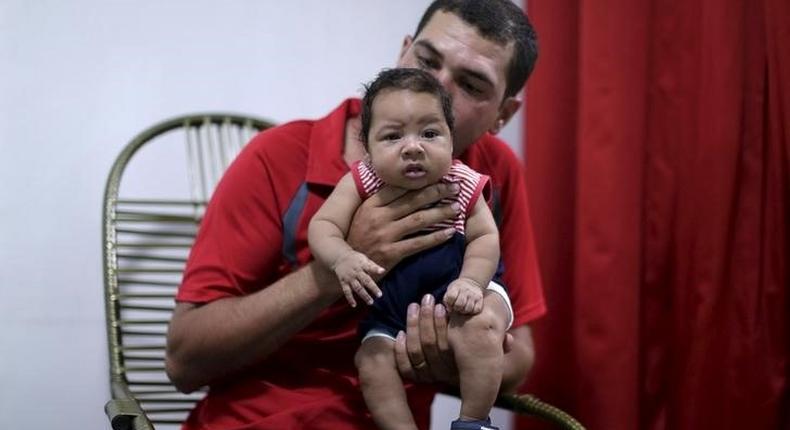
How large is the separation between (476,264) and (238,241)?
14.3 inches

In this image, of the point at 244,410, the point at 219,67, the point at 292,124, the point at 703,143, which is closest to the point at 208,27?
the point at 219,67

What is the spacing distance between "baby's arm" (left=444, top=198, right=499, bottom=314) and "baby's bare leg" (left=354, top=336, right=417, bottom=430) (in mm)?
116

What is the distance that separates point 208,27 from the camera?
5.85 feet

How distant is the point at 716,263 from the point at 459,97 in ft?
1.86

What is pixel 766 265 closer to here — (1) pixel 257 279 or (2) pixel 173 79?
(1) pixel 257 279

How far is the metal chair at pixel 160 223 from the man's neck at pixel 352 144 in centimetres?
46

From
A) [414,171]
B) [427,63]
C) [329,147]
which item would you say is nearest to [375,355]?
[414,171]

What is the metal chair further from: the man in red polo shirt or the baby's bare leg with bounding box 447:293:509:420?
the baby's bare leg with bounding box 447:293:509:420

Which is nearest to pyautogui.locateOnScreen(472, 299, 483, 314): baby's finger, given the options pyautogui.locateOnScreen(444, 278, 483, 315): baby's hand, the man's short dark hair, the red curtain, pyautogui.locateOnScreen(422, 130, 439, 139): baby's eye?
pyautogui.locateOnScreen(444, 278, 483, 315): baby's hand

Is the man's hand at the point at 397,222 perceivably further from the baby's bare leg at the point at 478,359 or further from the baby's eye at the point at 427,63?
the baby's eye at the point at 427,63

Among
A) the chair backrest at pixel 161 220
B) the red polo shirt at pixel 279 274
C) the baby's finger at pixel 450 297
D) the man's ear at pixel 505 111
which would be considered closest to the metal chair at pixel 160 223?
the chair backrest at pixel 161 220

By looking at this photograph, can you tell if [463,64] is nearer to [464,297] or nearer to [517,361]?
[464,297]

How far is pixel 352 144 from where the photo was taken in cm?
130

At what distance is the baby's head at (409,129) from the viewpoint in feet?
3.43
